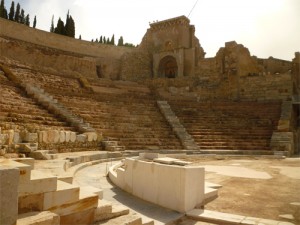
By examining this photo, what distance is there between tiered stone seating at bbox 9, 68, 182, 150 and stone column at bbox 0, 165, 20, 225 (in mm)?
9815

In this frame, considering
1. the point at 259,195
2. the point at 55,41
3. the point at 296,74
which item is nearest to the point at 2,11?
the point at 55,41

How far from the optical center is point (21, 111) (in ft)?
32.7

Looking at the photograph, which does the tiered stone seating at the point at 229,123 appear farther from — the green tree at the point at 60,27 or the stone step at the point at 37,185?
the green tree at the point at 60,27

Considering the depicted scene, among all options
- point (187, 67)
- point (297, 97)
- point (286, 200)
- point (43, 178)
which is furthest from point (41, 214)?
point (187, 67)

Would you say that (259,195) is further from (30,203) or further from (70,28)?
(70,28)

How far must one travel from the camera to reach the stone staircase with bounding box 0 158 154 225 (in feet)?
7.79

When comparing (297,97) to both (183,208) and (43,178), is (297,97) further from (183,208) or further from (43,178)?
(43,178)

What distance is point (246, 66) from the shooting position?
75.7 feet

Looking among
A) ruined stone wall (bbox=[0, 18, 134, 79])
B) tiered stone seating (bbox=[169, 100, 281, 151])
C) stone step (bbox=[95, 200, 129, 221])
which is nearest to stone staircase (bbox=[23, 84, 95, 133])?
tiered stone seating (bbox=[169, 100, 281, 151])

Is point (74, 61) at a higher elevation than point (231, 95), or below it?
higher

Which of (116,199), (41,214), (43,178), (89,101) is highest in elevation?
(89,101)

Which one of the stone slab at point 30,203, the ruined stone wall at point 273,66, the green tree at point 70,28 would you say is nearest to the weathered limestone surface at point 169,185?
the stone slab at point 30,203

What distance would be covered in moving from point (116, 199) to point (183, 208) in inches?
48.5

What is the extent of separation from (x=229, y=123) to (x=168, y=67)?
18382 millimetres
